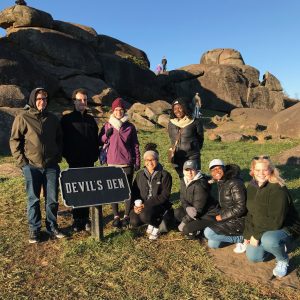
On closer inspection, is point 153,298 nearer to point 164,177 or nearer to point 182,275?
point 182,275

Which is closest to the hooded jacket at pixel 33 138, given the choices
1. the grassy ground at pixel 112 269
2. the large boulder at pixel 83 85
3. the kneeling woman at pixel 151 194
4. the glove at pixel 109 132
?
the glove at pixel 109 132

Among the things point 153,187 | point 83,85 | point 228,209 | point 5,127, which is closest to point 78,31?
point 83,85

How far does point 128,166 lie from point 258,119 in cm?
2214

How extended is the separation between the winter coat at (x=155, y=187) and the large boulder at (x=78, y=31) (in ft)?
87.6

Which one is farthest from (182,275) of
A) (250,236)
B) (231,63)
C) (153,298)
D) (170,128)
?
(231,63)

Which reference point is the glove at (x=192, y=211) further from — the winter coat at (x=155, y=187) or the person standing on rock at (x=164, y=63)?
the person standing on rock at (x=164, y=63)

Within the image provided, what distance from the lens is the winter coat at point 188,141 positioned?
23.1ft

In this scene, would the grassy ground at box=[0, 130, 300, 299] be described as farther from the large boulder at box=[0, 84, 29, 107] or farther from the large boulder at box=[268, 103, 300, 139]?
the large boulder at box=[268, 103, 300, 139]

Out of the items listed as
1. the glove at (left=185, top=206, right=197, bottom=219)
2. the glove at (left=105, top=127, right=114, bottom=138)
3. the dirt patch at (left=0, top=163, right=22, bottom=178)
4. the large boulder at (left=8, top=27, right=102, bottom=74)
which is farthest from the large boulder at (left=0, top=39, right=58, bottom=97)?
the glove at (left=185, top=206, right=197, bottom=219)

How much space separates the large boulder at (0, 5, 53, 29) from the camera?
28.2 metres

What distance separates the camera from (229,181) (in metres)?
5.82

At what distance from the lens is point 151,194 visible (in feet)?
20.9

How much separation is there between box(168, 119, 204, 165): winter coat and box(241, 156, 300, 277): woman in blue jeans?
6.50ft

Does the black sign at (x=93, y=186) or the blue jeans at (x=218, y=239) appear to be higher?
the black sign at (x=93, y=186)
